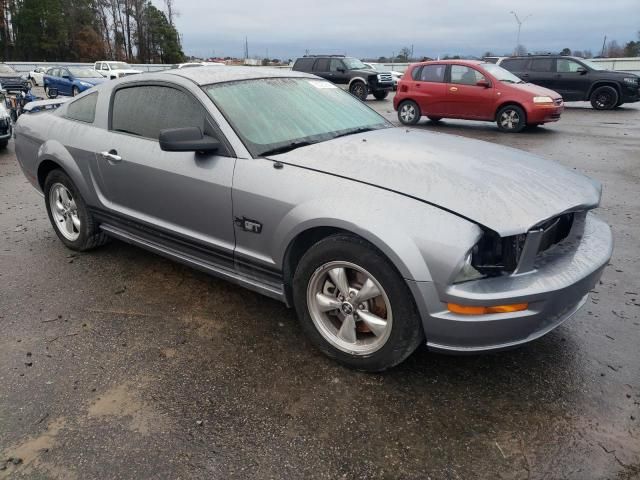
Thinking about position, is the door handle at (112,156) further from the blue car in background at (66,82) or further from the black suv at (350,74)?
the blue car in background at (66,82)

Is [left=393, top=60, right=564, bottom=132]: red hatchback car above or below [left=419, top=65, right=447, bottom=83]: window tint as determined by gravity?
below

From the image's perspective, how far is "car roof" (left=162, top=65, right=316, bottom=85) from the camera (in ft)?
11.3

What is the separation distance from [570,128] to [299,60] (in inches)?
496

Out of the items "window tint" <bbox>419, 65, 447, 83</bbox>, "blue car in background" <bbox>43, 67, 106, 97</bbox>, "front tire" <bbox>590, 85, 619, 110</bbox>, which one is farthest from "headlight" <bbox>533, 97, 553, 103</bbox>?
"blue car in background" <bbox>43, 67, 106, 97</bbox>

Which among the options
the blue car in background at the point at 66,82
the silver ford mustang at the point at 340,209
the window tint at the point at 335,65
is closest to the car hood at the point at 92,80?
the blue car in background at the point at 66,82

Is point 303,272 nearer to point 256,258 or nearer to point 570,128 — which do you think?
point 256,258

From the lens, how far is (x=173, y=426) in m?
2.36

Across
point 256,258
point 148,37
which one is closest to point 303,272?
point 256,258

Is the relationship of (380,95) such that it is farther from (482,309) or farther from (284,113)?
(482,309)

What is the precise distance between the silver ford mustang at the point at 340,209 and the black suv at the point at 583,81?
14364 millimetres

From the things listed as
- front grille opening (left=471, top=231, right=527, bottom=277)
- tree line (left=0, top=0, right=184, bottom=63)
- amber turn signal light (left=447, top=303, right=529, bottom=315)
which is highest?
tree line (left=0, top=0, right=184, bottom=63)

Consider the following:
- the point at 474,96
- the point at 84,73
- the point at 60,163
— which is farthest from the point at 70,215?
the point at 84,73

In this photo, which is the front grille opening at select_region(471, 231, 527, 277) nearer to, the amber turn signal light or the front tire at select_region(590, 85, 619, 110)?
the amber turn signal light

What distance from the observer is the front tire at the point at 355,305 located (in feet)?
8.05
